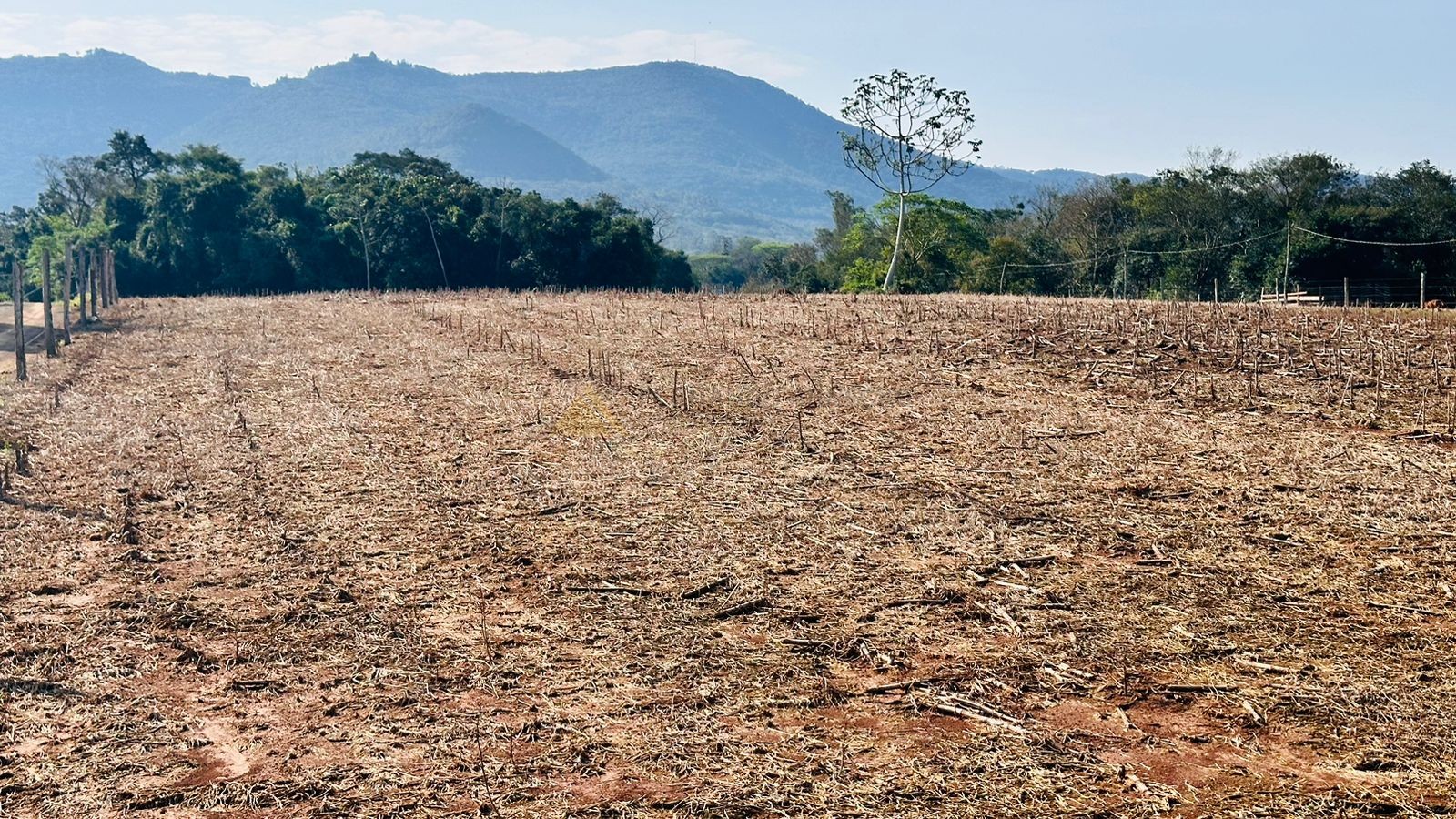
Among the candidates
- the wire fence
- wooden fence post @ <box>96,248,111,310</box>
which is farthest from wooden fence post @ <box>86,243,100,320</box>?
the wire fence

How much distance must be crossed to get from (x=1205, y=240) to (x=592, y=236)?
2717 centimetres

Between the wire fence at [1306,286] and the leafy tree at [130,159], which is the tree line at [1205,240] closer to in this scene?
the wire fence at [1306,286]

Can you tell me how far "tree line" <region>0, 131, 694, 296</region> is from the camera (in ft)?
Answer: 186

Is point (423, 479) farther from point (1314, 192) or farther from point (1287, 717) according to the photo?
point (1314, 192)

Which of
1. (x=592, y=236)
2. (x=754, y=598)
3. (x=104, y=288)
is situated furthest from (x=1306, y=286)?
(x=754, y=598)

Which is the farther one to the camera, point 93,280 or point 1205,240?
point 1205,240

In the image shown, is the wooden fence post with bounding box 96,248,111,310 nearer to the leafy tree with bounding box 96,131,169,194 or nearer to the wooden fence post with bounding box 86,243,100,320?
the wooden fence post with bounding box 86,243,100,320

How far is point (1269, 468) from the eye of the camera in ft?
37.2

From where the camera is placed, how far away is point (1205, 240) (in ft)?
159

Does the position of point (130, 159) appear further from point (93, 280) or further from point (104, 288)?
point (93, 280)

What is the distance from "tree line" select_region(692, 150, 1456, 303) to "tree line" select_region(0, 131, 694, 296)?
9.41 m

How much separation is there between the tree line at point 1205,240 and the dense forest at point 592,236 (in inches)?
4.1

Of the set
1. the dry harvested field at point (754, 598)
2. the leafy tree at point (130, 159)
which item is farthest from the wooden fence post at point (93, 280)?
the leafy tree at point (130, 159)

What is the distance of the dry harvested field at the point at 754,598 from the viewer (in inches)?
224
